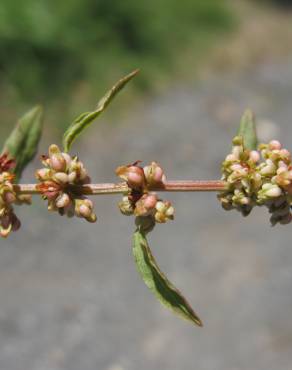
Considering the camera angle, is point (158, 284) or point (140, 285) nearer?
point (158, 284)

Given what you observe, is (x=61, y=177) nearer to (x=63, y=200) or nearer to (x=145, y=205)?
(x=63, y=200)

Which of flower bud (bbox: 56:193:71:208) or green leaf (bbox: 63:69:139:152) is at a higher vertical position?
green leaf (bbox: 63:69:139:152)

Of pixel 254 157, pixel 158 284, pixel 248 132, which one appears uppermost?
pixel 248 132

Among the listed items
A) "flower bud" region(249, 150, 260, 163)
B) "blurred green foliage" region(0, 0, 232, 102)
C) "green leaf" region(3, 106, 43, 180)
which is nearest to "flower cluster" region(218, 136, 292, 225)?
"flower bud" region(249, 150, 260, 163)

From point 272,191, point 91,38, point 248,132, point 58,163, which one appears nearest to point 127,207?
point 58,163

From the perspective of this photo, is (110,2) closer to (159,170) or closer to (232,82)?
(232,82)

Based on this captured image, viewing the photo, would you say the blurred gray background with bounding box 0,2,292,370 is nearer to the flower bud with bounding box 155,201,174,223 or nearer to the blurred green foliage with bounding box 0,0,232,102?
the blurred green foliage with bounding box 0,0,232,102

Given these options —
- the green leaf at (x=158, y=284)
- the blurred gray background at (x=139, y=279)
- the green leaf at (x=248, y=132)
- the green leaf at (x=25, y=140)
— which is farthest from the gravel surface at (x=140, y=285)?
the green leaf at (x=158, y=284)

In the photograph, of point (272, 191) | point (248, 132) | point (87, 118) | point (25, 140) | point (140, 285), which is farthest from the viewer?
point (140, 285)
